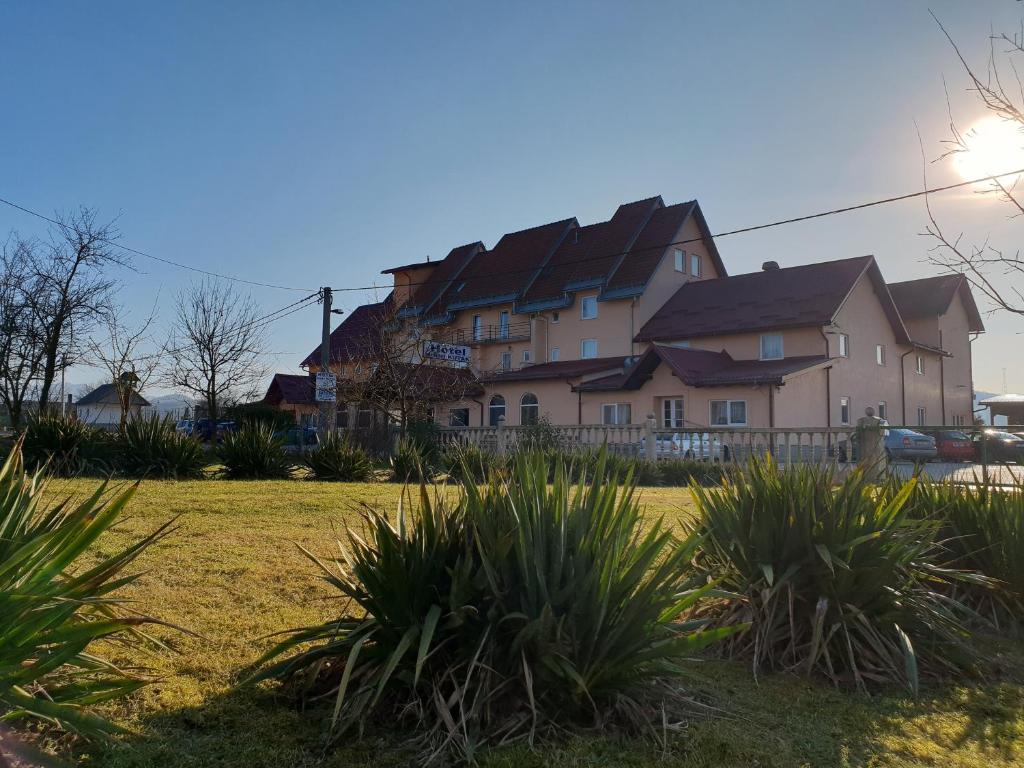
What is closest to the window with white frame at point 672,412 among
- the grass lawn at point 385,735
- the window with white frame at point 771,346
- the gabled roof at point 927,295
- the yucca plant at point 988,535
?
the window with white frame at point 771,346

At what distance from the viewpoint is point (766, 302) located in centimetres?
3400

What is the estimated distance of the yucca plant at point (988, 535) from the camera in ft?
18.9

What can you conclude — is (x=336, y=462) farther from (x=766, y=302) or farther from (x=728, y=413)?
(x=766, y=302)

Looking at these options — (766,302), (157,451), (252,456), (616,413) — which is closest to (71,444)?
(157,451)

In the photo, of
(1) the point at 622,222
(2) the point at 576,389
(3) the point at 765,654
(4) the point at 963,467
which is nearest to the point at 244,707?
(3) the point at 765,654

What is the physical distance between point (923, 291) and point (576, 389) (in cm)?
2249

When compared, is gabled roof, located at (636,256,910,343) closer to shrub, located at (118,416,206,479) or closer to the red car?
the red car

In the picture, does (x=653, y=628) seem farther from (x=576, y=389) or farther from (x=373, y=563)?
(x=576, y=389)

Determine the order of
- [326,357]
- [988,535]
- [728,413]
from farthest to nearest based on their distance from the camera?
[728,413], [326,357], [988,535]

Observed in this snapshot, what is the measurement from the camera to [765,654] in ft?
15.3

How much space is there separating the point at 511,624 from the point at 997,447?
775 cm

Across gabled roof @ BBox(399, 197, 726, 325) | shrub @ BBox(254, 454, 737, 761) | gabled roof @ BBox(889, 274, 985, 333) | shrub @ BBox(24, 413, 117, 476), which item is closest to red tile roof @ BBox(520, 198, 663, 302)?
gabled roof @ BBox(399, 197, 726, 325)

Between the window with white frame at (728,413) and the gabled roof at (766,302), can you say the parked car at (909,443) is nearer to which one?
the window with white frame at (728,413)

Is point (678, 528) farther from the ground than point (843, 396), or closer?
closer
